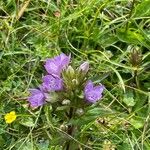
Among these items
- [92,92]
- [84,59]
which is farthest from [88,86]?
[84,59]

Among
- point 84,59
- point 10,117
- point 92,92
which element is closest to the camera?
point 92,92

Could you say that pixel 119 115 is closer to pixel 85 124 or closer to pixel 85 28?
pixel 85 124

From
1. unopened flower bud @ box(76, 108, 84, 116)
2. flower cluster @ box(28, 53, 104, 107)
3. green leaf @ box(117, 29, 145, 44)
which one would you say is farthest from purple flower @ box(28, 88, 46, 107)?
green leaf @ box(117, 29, 145, 44)

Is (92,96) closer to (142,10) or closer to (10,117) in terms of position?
(10,117)

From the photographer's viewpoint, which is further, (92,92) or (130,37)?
(130,37)

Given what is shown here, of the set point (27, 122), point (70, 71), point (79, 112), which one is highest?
point (70, 71)

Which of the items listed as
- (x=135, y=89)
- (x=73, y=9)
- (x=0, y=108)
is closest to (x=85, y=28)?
(x=73, y=9)

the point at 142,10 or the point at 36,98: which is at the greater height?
the point at 36,98

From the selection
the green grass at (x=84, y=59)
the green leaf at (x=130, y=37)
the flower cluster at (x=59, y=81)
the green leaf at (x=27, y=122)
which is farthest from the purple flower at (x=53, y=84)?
the green leaf at (x=130, y=37)
